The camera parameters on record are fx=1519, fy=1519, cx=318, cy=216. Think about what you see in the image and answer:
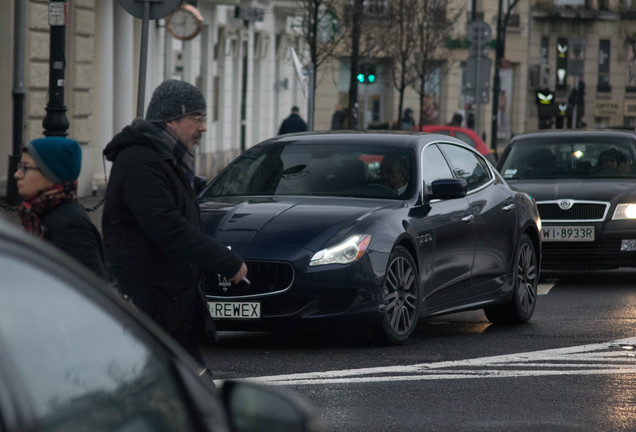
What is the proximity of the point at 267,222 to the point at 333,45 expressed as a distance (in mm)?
24664

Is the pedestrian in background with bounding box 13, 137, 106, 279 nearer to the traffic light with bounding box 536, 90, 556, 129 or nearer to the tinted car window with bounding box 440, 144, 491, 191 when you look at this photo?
the tinted car window with bounding box 440, 144, 491, 191

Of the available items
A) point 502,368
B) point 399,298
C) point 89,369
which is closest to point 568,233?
point 399,298

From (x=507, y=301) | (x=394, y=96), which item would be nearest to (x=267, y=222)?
(x=507, y=301)

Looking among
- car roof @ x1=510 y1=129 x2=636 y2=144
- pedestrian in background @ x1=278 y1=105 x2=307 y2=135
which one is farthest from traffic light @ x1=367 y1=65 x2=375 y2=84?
car roof @ x1=510 y1=129 x2=636 y2=144

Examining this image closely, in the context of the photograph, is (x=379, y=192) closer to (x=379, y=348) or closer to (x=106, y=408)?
Answer: (x=379, y=348)

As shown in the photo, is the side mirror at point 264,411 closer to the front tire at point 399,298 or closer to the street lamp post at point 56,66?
the front tire at point 399,298

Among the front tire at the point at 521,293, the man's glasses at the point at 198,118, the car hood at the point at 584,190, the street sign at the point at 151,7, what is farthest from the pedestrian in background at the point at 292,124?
the man's glasses at the point at 198,118

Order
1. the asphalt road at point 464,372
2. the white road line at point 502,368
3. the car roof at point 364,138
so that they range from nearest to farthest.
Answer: the asphalt road at point 464,372 < the white road line at point 502,368 < the car roof at point 364,138

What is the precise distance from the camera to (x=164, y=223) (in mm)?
5680

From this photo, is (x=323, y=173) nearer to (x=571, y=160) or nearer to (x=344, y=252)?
(x=344, y=252)

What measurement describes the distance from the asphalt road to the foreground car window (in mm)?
4657

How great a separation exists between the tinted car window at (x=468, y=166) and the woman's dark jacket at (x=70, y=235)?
6.51m

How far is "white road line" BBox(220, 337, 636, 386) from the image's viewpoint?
8.55m

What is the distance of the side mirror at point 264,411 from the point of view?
2504 millimetres
